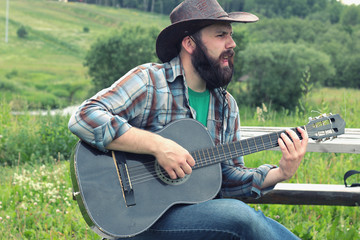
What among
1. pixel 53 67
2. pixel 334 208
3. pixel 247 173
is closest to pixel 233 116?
pixel 247 173

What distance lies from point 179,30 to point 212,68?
31 centimetres

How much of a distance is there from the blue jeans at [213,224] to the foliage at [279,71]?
2190cm

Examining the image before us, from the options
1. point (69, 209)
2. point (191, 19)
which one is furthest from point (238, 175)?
point (69, 209)

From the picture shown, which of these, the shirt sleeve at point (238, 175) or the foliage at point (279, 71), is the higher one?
the shirt sleeve at point (238, 175)

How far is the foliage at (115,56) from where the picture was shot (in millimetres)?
28016

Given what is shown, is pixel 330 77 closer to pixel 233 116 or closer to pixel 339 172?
pixel 339 172

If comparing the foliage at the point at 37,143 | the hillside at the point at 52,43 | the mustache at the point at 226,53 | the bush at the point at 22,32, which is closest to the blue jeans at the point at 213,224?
the mustache at the point at 226,53

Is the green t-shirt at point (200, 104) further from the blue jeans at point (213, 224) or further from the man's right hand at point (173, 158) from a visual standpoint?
the blue jeans at point (213, 224)

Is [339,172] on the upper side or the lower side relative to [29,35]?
upper

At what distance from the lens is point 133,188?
2.28m

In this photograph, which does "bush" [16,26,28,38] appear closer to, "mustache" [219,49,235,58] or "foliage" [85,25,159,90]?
"foliage" [85,25,159,90]

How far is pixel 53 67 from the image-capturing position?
132 feet

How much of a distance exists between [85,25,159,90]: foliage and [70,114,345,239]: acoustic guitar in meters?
25.7

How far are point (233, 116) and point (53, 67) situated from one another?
39563 mm
